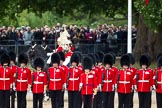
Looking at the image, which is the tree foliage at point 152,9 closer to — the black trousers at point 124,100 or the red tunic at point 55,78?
the black trousers at point 124,100

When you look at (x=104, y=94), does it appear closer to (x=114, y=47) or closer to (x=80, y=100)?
(x=80, y=100)

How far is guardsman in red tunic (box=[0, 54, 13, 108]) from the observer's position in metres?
20.3

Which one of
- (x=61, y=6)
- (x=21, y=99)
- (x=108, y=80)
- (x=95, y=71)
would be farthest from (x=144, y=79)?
(x=61, y=6)

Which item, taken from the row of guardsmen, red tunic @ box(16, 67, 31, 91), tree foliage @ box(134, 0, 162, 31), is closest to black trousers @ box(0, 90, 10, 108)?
the row of guardsmen

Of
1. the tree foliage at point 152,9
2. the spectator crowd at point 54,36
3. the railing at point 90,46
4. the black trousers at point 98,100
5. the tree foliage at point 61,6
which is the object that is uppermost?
the tree foliage at point 61,6

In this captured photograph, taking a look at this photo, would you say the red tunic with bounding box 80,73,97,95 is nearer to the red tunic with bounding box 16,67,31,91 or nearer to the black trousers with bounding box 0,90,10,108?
the red tunic with bounding box 16,67,31,91

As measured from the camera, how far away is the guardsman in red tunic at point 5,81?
800 inches

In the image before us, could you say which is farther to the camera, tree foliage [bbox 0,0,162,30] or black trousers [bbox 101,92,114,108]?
tree foliage [bbox 0,0,162,30]

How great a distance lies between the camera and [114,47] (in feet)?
113

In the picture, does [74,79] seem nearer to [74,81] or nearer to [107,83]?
[74,81]

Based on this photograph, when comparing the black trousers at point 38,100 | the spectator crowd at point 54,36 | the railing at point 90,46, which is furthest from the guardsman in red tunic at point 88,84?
the spectator crowd at point 54,36

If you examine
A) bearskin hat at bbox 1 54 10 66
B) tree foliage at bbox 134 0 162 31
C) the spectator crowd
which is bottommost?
bearskin hat at bbox 1 54 10 66

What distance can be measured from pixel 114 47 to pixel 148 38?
1608 millimetres

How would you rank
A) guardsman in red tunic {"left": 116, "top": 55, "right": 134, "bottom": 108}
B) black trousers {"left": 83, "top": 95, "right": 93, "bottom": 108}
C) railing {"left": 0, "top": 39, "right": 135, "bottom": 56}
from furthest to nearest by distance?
1. railing {"left": 0, "top": 39, "right": 135, "bottom": 56}
2. guardsman in red tunic {"left": 116, "top": 55, "right": 134, "bottom": 108}
3. black trousers {"left": 83, "top": 95, "right": 93, "bottom": 108}
